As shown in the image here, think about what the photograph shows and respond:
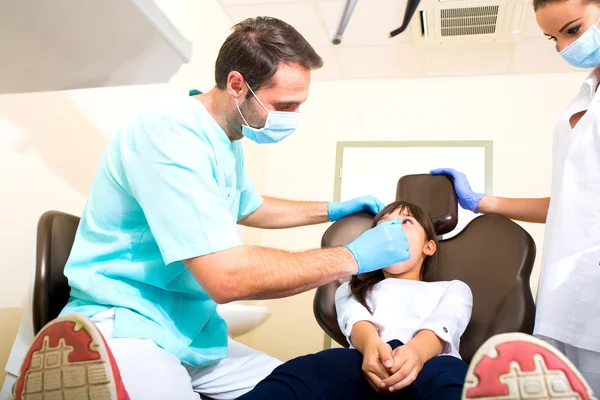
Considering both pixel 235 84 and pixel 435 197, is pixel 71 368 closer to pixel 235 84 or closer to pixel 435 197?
pixel 235 84

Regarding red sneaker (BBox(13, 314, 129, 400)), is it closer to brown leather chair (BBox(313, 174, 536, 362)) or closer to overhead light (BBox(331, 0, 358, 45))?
brown leather chair (BBox(313, 174, 536, 362))

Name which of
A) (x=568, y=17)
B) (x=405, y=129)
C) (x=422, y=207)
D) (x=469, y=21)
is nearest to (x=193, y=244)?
(x=422, y=207)

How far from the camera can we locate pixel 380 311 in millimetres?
1296

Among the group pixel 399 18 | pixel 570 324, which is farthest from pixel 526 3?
pixel 570 324

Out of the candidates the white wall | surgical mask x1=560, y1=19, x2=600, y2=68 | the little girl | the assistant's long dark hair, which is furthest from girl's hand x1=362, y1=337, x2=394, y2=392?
the white wall

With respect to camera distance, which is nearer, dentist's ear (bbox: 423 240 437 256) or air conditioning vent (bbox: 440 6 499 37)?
dentist's ear (bbox: 423 240 437 256)

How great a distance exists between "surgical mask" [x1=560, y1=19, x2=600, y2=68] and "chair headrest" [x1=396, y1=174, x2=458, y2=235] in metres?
0.49

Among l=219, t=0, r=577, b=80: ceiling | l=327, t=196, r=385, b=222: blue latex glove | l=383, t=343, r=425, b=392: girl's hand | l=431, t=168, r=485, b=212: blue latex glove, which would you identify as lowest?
l=383, t=343, r=425, b=392: girl's hand

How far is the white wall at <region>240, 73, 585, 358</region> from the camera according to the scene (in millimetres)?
3068

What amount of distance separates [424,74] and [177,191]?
2753mm

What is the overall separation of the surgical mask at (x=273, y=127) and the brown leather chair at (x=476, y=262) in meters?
0.39

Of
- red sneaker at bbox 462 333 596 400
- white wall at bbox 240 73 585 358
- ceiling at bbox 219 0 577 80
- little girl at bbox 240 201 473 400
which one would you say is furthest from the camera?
white wall at bbox 240 73 585 358

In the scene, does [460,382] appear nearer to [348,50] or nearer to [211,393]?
[211,393]

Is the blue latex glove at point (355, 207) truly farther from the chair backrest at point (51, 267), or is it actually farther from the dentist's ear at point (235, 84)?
the chair backrest at point (51, 267)
